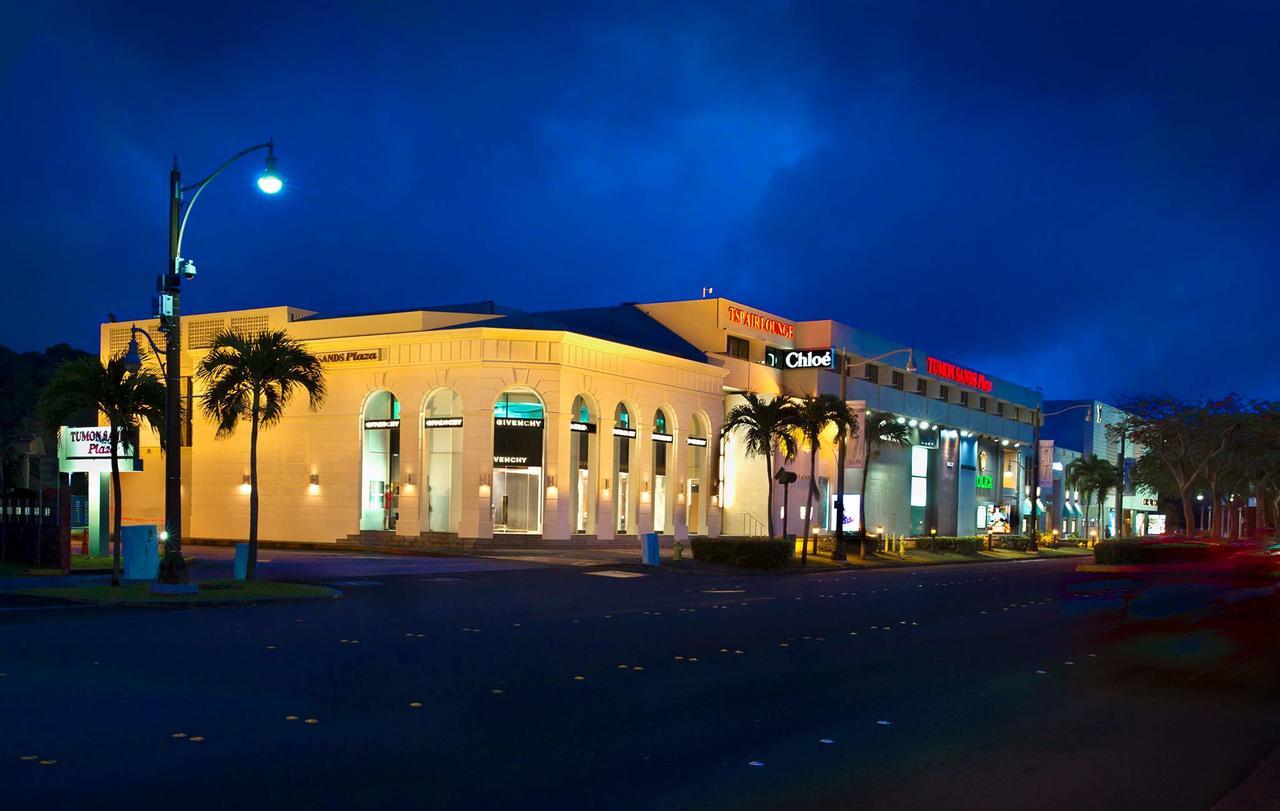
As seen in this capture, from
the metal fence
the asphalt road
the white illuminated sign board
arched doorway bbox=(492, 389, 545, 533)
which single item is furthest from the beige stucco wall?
the asphalt road

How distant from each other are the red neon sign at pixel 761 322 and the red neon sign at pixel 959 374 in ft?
48.0

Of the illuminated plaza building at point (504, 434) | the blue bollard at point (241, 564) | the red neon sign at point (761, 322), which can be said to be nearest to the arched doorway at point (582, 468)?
the illuminated plaza building at point (504, 434)

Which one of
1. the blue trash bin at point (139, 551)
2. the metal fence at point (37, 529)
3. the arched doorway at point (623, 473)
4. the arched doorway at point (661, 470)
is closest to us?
the blue trash bin at point (139, 551)

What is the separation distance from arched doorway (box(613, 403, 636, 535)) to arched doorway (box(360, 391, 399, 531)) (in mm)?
8943

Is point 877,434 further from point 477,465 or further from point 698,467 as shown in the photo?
point 477,465

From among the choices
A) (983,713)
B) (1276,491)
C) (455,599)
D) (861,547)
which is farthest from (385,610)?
(1276,491)

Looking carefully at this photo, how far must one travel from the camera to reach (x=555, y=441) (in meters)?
43.7

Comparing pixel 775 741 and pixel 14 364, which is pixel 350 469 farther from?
pixel 14 364

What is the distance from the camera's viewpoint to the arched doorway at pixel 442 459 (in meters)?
44.5

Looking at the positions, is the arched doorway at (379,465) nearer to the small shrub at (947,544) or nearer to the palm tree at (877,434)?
the palm tree at (877,434)

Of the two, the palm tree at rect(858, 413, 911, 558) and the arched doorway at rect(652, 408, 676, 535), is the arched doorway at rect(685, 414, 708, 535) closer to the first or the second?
the arched doorway at rect(652, 408, 676, 535)

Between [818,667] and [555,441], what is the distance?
30.7 metres

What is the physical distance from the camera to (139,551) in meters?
23.3

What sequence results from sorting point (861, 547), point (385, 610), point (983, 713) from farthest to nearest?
point (861, 547), point (385, 610), point (983, 713)
